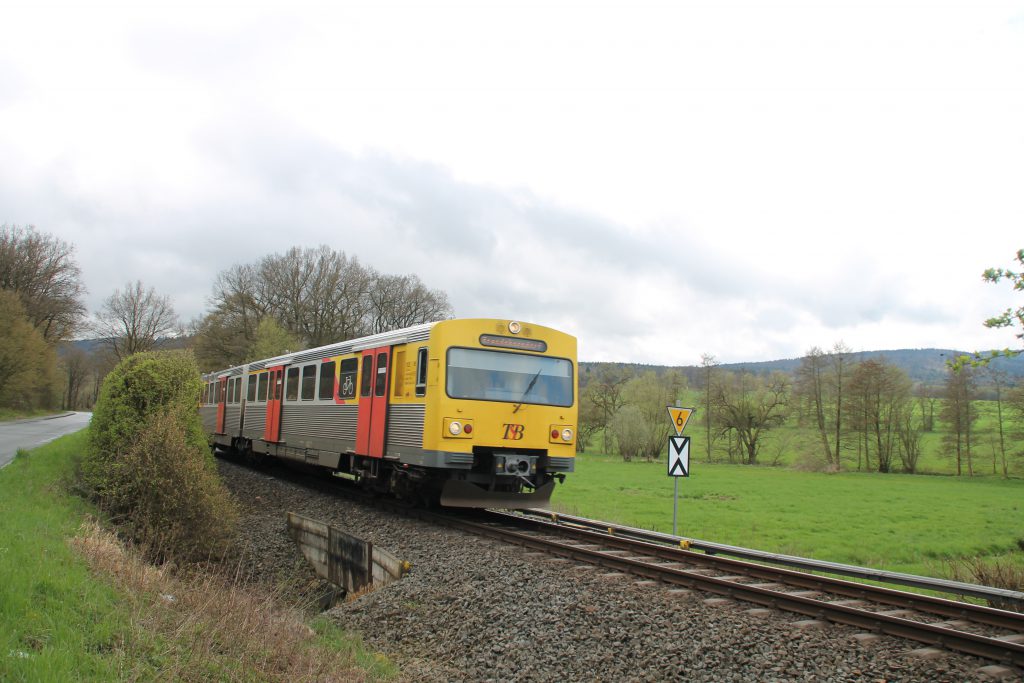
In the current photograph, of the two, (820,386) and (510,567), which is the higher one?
(820,386)

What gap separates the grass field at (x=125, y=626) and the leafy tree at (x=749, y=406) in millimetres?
44720

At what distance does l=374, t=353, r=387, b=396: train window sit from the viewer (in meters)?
12.6

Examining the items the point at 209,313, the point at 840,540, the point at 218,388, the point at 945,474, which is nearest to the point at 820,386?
the point at 945,474

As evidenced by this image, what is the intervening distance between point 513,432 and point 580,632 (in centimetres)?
522

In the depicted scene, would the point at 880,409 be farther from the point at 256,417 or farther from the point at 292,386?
the point at 292,386

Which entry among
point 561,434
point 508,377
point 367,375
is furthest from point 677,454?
point 367,375

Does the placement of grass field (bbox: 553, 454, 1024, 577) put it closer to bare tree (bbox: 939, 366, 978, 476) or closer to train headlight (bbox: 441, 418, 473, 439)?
bare tree (bbox: 939, 366, 978, 476)

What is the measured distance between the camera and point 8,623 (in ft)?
14.7

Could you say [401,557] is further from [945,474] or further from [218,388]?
[945,474]

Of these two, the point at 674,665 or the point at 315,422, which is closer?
the point at 674,665

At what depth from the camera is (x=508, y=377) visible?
38.0 feet

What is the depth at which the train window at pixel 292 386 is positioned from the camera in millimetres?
17141

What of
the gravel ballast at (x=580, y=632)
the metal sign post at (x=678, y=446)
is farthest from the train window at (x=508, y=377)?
the gravel ballast at (x=580, y=632)

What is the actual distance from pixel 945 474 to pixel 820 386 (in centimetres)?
859
